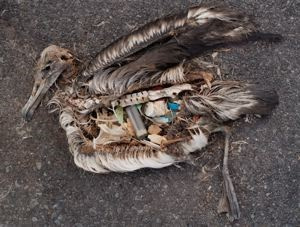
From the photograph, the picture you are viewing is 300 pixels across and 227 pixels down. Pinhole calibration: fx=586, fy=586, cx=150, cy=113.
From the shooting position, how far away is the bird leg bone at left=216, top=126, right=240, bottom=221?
11.9ft

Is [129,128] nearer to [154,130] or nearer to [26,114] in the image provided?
[154,130]

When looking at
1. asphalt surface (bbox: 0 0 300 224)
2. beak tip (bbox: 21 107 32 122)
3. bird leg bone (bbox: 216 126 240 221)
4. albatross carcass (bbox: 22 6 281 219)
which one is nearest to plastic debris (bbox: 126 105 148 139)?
albatross carcass (bbox: 22 6 281 219)

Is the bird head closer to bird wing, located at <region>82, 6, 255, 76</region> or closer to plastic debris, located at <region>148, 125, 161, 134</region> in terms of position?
bird wing, located at <region>82, 6, 255, 76</region>

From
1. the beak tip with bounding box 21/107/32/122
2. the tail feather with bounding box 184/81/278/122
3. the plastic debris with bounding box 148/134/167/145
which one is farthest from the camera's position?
the beak tip with bounding box 21/107/32/122

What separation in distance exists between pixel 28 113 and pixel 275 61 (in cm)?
166

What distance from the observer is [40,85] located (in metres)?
3.86

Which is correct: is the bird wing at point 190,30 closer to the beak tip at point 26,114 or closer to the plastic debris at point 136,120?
the plastic debris at point 136,120

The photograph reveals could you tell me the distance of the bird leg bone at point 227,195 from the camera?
3.62 meters

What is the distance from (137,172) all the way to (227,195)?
601mm

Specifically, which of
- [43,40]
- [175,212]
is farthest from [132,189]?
[43,40]

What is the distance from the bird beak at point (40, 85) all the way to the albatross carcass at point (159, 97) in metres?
0.01

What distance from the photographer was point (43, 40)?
13.1ft

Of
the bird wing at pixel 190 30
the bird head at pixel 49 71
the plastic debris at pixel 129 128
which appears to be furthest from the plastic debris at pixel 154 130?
the bird head at pixel 49 71

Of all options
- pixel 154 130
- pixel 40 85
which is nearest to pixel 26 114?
pixel 40 85
